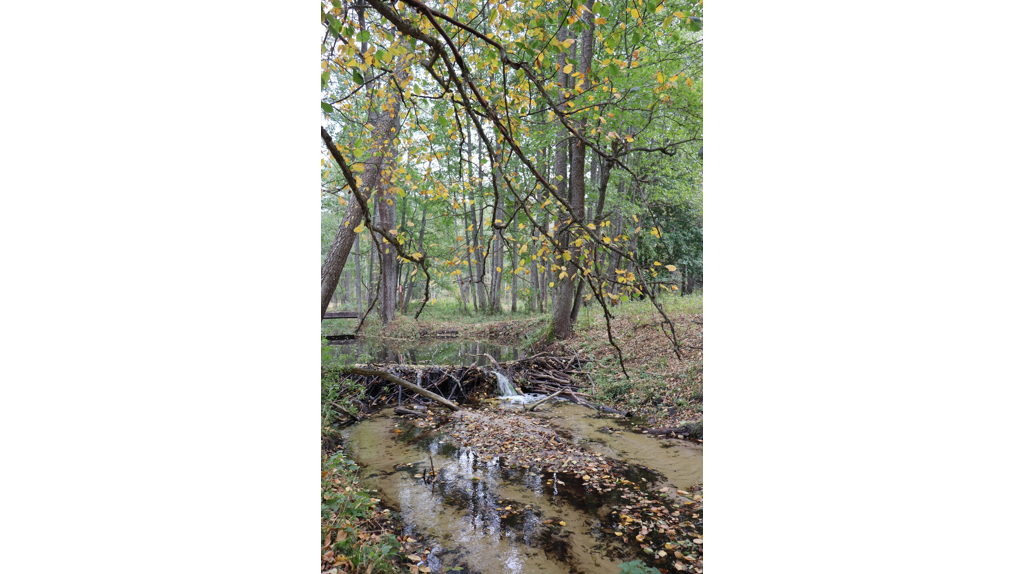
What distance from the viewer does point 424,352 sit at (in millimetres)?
3670

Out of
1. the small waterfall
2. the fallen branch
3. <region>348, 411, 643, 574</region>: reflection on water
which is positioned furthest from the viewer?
the small waterfall

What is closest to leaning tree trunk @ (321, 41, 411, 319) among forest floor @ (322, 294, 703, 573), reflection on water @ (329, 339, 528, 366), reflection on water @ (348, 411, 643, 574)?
reflection on water @ (329, 339, 528, 366)

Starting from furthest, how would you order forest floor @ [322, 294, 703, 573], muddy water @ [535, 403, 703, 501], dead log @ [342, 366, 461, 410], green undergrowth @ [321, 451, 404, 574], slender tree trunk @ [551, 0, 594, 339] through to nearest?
1. slender tree trunk @ [551, 0, 594, 339]
2. dead log @ [342, 366, 461, 410]
3. muddy water @ [535, 403, 703, 501]
4. forest floor @ [322, 294, 703, 573]
5. green undergrowth @ [321, 451, 404, 574]

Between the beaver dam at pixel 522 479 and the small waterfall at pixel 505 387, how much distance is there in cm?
11

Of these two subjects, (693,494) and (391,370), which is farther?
(391,370)

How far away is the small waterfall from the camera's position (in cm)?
367

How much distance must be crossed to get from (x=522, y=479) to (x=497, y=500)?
8.9 inches

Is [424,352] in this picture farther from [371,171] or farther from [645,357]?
[371,171]

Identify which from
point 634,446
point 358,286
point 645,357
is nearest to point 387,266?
point 358,286

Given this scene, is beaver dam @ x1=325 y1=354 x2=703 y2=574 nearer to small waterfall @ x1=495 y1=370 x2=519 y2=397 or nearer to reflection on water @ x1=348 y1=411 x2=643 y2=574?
reflection on water @ x1=348 y1=411 x2=643 y2=574

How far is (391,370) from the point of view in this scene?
321 cm
